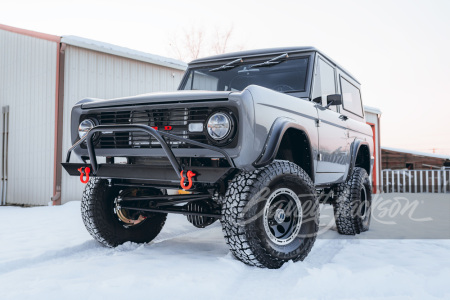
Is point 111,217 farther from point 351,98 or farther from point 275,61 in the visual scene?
point 351,98

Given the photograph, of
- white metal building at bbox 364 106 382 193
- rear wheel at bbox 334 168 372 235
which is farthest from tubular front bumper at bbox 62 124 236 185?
white metal building at bbox 364 106 382 193

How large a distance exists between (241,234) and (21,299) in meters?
1.52

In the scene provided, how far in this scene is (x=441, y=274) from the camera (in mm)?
3268

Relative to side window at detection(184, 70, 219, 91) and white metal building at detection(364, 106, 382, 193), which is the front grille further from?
white metal building at detection(364, 106, 382, 193)

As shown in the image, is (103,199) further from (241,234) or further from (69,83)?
(69,83)

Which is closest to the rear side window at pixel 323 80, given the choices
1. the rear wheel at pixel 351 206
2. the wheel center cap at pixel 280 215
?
the rear wheel at pixel 351 206

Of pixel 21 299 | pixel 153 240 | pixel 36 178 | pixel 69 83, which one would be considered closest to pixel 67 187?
pixel 36 178

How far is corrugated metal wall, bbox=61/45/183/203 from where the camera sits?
8602 mm

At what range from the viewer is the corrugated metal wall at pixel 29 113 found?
8.91 meters

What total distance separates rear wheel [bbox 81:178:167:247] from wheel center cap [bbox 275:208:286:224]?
5.20 feet

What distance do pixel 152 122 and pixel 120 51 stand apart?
21.0 ft

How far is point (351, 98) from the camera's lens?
236 inches

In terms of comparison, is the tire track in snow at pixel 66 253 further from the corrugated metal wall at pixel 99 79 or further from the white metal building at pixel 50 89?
the white metal building at pixel 50 89

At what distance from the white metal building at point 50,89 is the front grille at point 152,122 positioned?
17.1 ft
